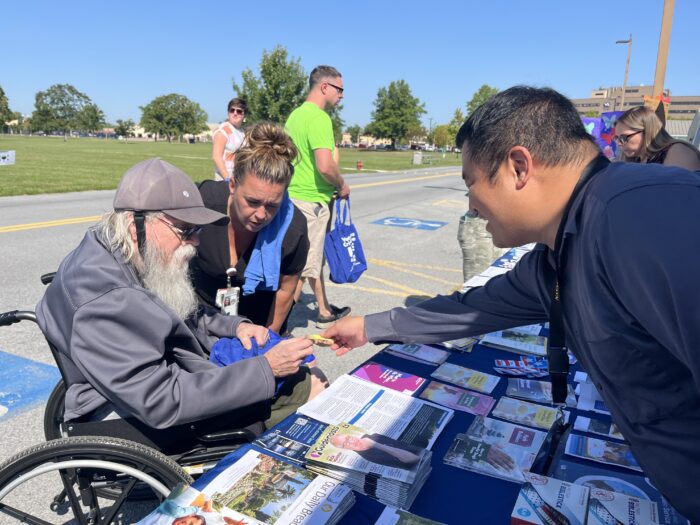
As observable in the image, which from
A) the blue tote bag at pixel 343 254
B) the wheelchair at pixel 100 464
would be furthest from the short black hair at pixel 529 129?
the blue tote bag at pixel 343 254

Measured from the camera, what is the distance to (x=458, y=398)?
6.72ft

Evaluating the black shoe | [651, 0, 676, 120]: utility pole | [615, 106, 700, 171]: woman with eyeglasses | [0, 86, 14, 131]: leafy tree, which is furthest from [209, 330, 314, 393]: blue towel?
[0, 86, 14, 131]: leafy tree

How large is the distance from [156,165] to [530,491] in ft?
5.64

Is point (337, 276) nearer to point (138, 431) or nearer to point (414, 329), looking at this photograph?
point (414, 329)

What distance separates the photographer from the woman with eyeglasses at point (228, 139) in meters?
7.06

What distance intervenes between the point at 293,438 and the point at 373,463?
32 cm

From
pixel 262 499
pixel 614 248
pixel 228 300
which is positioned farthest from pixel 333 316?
pixel 614 248

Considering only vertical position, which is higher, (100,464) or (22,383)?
(100,464)

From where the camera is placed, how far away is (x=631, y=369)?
1083mm

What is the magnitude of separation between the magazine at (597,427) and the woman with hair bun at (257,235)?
1828 millimetres

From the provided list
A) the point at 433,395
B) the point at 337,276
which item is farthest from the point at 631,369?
the point at 337,276

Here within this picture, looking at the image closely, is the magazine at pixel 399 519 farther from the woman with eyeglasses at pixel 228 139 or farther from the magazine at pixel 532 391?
the woman with eyeglasses at pixel 228 139

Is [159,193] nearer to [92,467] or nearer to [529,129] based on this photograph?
[92,467]

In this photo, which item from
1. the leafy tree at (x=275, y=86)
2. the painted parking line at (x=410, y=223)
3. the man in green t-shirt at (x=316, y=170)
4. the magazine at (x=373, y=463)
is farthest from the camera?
the leafy tree at (x=275, y=86)
